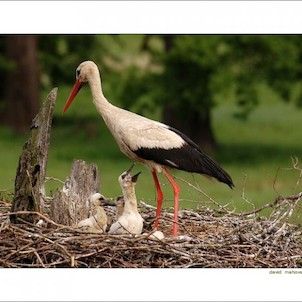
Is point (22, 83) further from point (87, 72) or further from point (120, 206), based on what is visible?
point (120, 206)

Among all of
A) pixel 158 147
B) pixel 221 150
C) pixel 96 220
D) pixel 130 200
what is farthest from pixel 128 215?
pixel 221 150

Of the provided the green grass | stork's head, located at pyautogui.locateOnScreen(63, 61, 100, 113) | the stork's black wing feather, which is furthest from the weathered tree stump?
the green grass

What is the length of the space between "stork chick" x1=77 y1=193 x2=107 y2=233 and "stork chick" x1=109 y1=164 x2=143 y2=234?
0.08 metres

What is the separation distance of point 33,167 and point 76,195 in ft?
2.22

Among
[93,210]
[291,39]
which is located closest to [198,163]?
[93,210]

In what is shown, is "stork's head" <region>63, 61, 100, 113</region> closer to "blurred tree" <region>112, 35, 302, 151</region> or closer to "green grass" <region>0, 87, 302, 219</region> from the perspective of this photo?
"green grass" <region>0, 87, 302, 219</region>

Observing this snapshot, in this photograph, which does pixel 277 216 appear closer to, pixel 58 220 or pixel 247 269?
pixel 247 269

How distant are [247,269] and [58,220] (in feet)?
5.07

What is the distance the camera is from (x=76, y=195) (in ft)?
29.0

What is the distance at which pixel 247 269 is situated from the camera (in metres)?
7.96

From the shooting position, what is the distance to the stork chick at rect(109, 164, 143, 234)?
8.29 metres

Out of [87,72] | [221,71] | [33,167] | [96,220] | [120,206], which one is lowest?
[96,220]

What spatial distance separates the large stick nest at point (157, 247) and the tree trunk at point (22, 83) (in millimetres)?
15675

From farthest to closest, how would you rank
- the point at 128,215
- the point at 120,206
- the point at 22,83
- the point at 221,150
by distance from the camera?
the point at 22,83 < the point at 221,150 < the point at 120,206 < the point at 128,215
